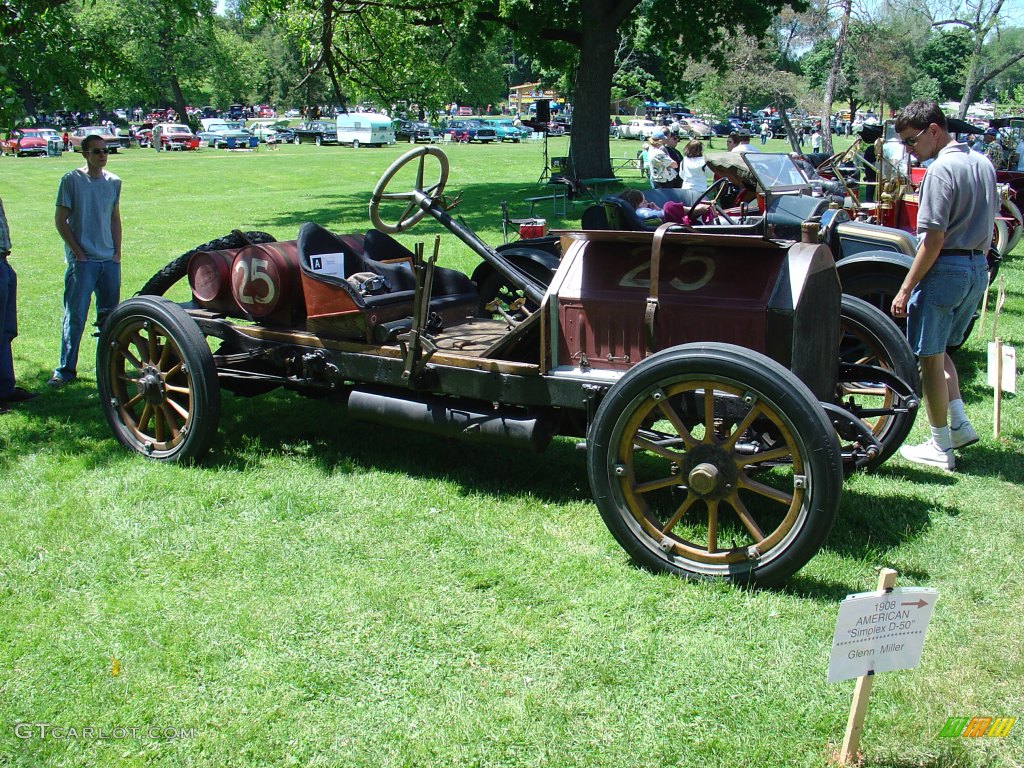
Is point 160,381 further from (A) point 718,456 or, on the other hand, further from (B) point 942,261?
(B) point 942,261

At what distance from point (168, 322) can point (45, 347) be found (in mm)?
4049

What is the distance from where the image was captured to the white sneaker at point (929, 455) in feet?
17.1

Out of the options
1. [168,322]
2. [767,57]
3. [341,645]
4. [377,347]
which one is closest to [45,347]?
[168,322]

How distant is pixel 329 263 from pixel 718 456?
2.59 m

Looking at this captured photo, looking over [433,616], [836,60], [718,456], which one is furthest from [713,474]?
[836,60]

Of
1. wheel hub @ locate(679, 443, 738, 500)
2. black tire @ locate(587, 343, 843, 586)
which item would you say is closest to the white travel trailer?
black tire @ locate(587, 343, 843, 586)

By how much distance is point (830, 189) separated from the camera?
35.2 ft

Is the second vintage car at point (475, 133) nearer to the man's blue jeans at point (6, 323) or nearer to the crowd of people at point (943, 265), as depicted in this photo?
the man's blue jeans at point (6, 323)

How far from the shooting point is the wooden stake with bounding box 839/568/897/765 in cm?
256

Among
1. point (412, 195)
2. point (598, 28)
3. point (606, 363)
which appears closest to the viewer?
point (606, 363)

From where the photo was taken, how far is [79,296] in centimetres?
696

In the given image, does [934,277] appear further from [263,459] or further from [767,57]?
[767,57]

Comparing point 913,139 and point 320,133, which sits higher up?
point 320,133

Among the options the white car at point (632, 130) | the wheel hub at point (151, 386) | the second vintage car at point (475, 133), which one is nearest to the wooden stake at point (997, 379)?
the wheel hub at point (151, 386)
